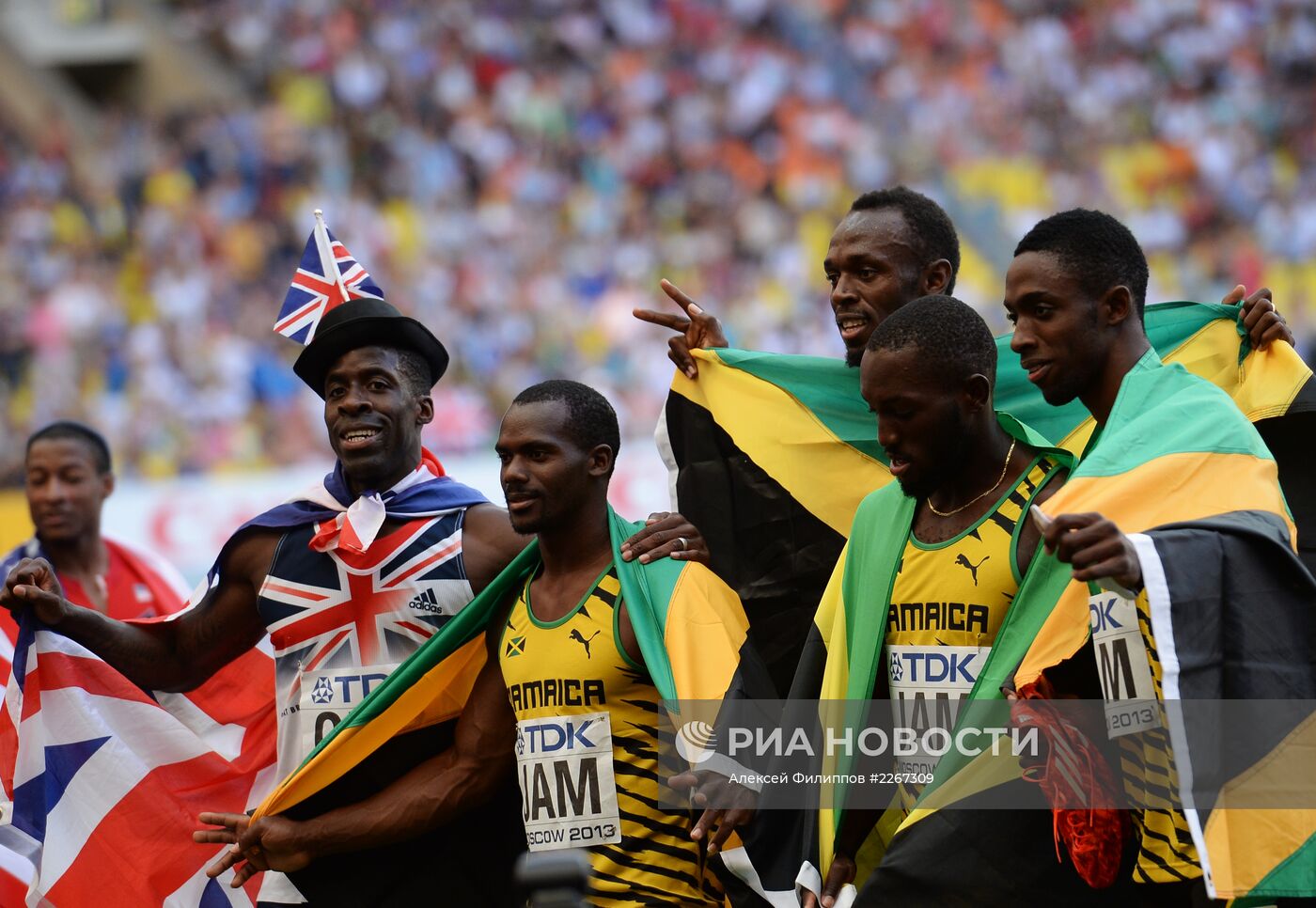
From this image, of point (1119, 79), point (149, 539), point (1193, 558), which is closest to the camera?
point (1193, 558)

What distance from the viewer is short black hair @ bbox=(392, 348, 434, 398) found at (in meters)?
5.62

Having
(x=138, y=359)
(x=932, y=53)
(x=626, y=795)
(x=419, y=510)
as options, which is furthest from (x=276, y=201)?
(x=626, y=795)

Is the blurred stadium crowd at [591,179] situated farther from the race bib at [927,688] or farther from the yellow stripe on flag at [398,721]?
the race bib at [927,688]

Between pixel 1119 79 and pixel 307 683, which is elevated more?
pixel 1119 79

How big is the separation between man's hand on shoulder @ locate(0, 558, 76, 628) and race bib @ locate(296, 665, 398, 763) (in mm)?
851

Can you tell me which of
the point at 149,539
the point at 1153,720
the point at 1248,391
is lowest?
the point at 1153,720

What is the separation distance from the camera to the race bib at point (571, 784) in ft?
15.0

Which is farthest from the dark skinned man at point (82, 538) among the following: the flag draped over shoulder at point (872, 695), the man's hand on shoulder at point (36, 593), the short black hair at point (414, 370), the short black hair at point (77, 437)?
the flag draped over shoulder at point (872, 695)

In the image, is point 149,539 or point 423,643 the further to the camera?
point 149,539

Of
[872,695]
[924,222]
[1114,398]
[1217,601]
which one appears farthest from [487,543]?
[1217,601]

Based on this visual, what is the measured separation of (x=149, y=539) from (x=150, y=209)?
21.3 feet

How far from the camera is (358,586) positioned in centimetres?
541

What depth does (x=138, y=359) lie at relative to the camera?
625 inches

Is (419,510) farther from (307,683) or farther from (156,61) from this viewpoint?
(156,61)
